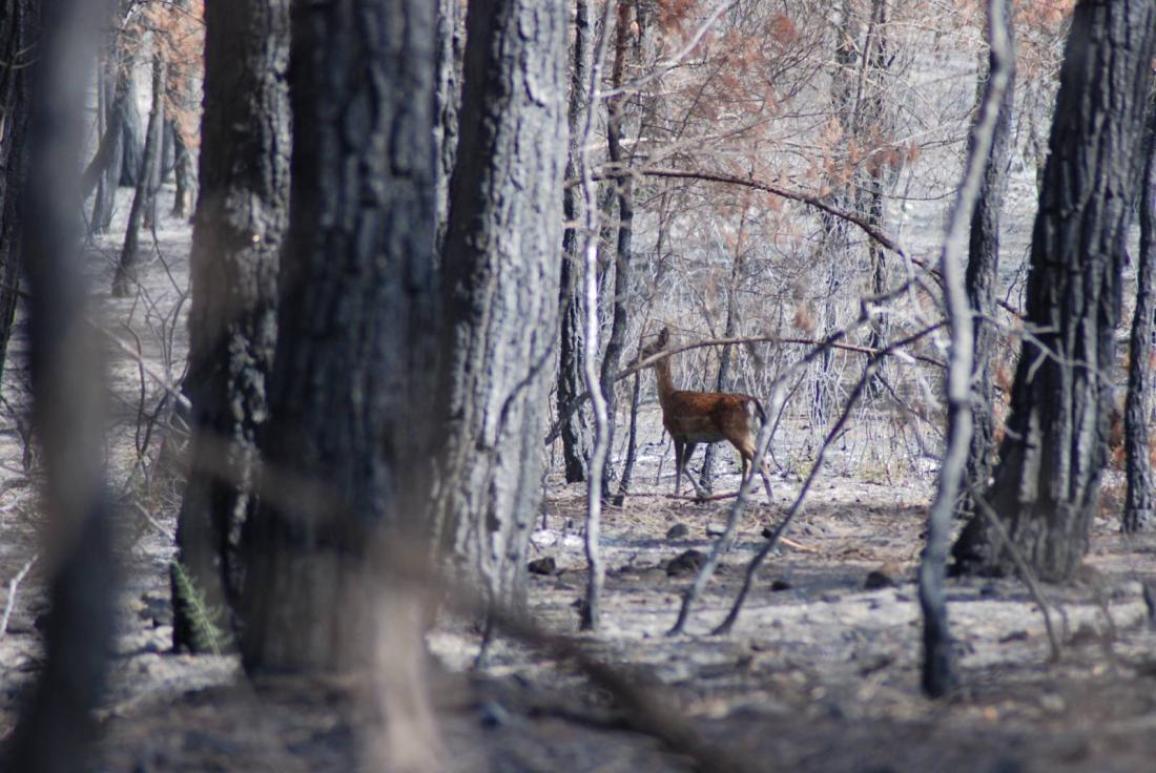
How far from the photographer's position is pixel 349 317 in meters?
4.40

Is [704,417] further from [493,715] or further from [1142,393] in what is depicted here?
[493,715]

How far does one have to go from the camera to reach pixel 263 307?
5.83m

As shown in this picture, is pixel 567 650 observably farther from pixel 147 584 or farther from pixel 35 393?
pixel 147 584

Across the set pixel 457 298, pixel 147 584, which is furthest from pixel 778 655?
pixel 147 584

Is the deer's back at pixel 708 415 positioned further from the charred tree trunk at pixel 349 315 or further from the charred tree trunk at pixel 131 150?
the charred tree trunk at pixel 131 150

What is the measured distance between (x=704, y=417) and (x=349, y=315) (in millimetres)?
7665

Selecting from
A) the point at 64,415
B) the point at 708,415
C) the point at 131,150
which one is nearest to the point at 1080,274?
the point at 64,415

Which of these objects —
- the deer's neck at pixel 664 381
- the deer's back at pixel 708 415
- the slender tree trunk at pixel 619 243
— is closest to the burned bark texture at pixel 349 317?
the slender tree trunk at pixel 619 243

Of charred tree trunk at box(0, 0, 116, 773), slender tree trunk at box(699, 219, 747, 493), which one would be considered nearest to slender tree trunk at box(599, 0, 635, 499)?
slender tree trunk at box(699, 219, 747, 493)

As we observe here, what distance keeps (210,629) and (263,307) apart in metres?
1.33

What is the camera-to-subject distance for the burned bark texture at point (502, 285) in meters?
5.65

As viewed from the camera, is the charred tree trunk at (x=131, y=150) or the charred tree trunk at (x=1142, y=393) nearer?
the charred tree trunk at (x=1142, y=393)

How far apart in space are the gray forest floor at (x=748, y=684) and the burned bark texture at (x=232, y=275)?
37cm

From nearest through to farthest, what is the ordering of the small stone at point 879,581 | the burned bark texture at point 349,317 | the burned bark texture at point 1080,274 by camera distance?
the burned bark texture at point 349,317, the burned bark texture at point 1080,274, the small stone at point 879,581
